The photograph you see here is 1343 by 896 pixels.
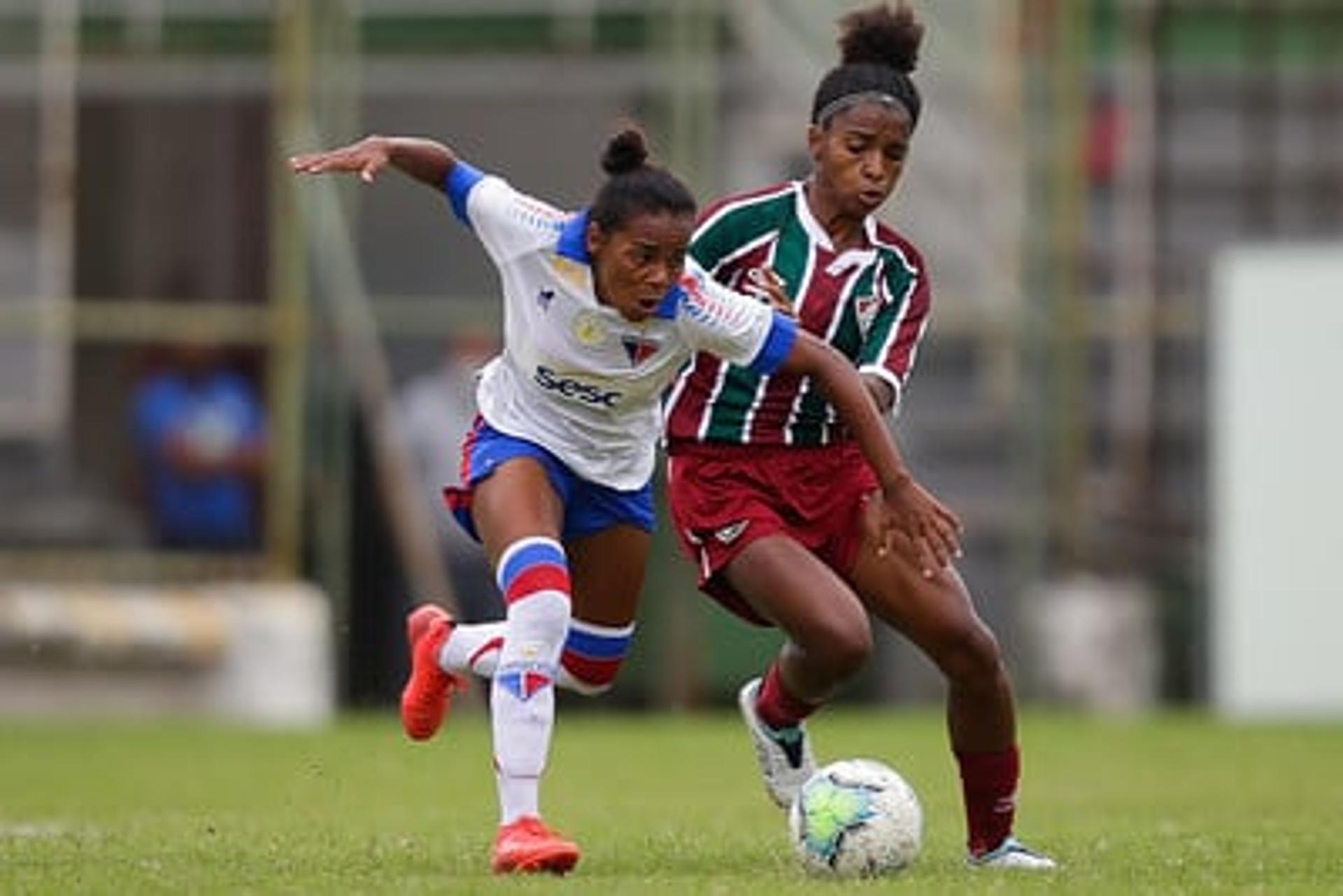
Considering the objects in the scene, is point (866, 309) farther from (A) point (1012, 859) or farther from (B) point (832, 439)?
(A) point (1012, 859)

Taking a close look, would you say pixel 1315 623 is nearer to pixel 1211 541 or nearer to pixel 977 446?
pixel 1211 541

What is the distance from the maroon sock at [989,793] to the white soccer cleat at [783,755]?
0.78 m

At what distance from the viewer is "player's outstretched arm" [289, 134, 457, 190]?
1044 centimetres

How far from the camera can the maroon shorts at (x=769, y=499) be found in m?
11.1

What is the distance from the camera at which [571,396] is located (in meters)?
10.8

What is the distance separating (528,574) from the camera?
34.1ft

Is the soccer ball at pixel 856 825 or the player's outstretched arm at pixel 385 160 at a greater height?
the player's outstretched arm at pixel 385 160

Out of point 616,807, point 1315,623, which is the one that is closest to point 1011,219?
point 1315,623

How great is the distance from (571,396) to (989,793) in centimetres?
162

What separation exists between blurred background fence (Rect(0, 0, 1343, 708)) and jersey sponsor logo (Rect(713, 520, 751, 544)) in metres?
13.4

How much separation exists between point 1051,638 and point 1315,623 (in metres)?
2.05

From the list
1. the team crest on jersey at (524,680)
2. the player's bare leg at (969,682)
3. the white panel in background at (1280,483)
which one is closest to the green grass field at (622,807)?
the player's bare leg at (969,682)

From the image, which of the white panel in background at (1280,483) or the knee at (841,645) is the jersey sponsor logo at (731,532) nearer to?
the knee at (841,645)

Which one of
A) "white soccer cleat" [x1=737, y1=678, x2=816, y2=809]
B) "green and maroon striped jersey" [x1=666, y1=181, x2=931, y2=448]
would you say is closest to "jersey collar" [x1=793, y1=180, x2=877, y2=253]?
"green and maroon striped jersey" [x1=666, y1=181, x2=931, y2=448]
